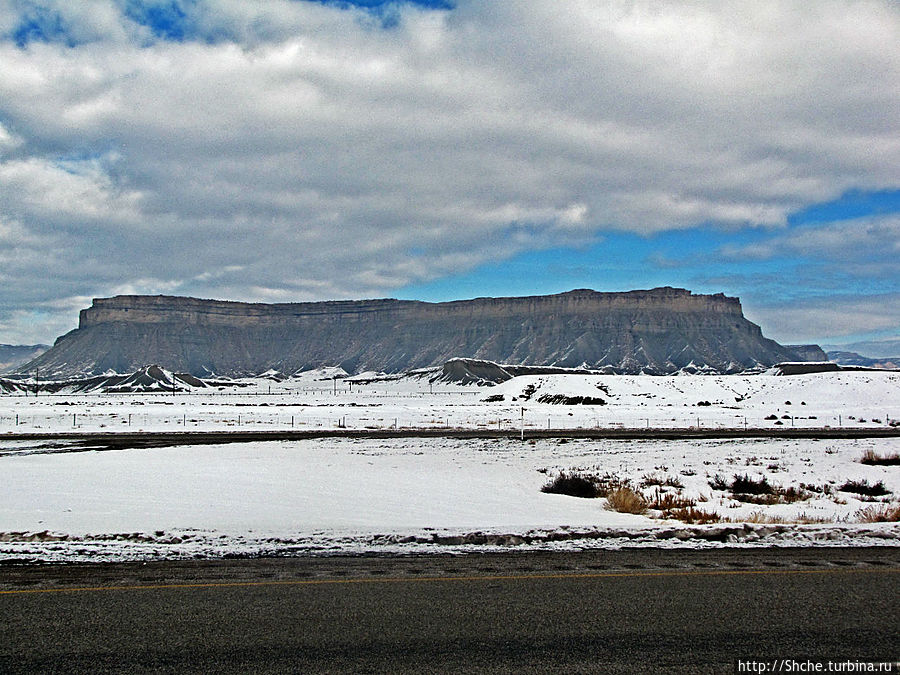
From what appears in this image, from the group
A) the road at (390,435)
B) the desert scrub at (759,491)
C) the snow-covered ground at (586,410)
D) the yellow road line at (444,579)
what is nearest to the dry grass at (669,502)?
the desert scrub at (759,491)

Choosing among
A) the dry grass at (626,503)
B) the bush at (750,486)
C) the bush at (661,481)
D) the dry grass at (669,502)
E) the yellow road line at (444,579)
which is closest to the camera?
the yellow road line at (444,579)

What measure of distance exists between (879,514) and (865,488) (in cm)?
489

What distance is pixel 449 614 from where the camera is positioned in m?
6.12

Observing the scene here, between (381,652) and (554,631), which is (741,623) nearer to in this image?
(554,631)

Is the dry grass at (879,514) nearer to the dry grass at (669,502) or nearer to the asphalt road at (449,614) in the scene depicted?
the dry grass at (669,502)

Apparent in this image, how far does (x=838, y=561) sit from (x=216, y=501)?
10.8m

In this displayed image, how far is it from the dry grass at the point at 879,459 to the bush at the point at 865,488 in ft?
16.4

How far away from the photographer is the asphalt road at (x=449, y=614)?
5156 millimetres

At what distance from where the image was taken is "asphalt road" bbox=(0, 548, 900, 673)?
516 cm

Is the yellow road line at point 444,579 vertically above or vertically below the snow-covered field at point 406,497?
above

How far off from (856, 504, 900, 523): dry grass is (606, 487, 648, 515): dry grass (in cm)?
351

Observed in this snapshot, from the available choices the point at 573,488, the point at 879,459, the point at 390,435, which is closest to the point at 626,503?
the point at 573,488

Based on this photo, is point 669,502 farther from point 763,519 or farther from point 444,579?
point 444,579

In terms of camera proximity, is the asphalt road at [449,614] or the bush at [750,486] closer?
the asphalt road at [449,614]
